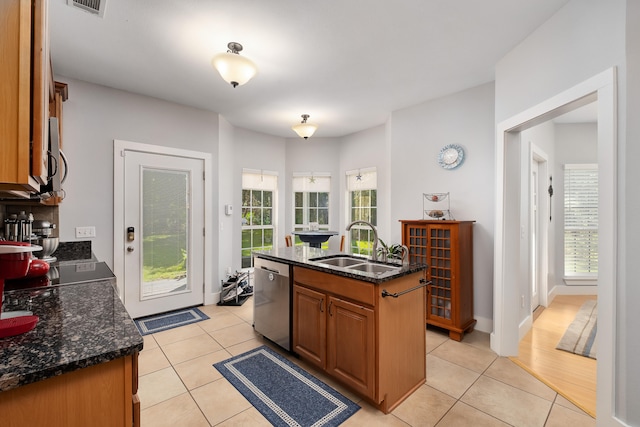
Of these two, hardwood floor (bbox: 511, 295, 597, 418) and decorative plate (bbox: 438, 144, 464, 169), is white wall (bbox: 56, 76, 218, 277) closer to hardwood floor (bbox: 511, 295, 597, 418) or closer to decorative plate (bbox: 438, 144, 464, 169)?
decorative plate (bbox: 438, 144, 464, 169)

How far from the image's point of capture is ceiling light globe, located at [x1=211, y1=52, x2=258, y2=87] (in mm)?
2227

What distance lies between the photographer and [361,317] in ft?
6.30

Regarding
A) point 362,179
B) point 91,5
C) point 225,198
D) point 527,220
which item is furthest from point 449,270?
point 91,5

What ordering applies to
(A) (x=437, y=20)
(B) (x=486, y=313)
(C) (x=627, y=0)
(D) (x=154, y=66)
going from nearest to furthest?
(C) (x=627, y=0), (A) (x=437, y=20), (D) (x=154, y=66), (B) (x=486, y=313)

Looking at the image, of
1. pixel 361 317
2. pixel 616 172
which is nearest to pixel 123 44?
pixel 361 317

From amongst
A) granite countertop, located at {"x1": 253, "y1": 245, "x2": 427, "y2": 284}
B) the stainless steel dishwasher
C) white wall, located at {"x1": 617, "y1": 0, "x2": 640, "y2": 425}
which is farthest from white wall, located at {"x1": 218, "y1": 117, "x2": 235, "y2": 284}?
white wall, located at {"x1": 617, "y1": 0, "x2": 640, "y2": 425}

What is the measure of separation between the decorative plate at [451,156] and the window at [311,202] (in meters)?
2.39

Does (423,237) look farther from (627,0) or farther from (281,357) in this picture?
(627,0)

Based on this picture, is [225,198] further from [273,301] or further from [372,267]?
[372,267]

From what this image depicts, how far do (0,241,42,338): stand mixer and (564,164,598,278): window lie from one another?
603 centimetres

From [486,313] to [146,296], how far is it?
407 centimetres

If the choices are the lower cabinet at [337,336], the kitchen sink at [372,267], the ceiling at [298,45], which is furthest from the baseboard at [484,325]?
the ceiling at [298,45]

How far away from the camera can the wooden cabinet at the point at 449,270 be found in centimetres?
299

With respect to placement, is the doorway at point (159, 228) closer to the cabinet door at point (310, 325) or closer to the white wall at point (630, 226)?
the cabinet door at point (310, 325)
